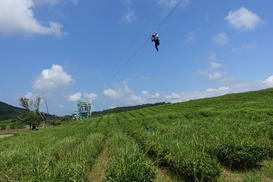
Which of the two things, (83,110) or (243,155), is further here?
(83,110)

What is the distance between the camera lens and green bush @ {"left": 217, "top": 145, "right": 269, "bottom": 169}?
4.94 meters

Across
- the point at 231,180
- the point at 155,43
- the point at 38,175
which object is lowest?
the point at 231,180

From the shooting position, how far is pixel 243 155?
495 centimetres

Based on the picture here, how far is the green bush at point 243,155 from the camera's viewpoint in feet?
16.2

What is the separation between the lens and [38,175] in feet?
12.5

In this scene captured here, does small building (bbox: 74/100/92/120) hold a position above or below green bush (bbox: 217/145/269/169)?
above

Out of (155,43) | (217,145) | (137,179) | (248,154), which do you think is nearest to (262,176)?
(248,154)

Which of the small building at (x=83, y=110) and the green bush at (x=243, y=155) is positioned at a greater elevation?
the small building at (x=83, y=110)

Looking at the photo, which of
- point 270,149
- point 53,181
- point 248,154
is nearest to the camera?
point 53,181

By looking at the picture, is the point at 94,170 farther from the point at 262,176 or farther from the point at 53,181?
the point at 262,176

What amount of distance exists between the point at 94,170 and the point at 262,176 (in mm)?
4898

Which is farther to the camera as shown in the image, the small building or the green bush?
the small building

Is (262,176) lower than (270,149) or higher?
lower

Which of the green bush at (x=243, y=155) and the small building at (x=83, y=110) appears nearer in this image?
the green bush at (x=243, y=155)
